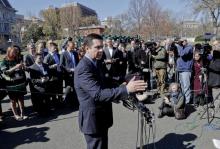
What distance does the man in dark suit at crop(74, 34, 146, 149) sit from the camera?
3.17 m

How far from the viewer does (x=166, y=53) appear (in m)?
10.3

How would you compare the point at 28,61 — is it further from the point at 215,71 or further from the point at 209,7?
the point at 209,7

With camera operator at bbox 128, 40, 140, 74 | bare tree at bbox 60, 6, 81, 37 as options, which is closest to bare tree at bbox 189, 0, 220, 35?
bare tree at bbox 60, 6, 81, 37

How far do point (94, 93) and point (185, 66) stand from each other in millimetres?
5959

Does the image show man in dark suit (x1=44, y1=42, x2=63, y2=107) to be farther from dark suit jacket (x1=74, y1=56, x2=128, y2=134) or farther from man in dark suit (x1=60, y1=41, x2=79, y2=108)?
dark suit jacket (x1=74, y1=56, x2=128, y2=134)

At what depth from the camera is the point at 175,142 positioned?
5984mm

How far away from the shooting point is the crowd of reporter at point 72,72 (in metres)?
7.57

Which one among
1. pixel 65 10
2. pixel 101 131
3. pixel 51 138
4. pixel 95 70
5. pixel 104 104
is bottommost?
pixel 51 138

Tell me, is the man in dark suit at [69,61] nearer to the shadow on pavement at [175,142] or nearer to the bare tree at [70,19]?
A: the shadow on pavement at [175,142]

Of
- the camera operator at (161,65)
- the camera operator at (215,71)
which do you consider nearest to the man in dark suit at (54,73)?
the camera operator at (161,65)

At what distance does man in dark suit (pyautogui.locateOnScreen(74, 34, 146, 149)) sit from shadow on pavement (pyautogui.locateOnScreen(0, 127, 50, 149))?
113 inches

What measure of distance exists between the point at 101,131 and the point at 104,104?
34 centimetres

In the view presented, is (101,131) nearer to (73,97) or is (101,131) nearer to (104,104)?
(104,104)

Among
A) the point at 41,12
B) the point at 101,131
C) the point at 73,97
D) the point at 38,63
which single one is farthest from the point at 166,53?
the point at 41,12
